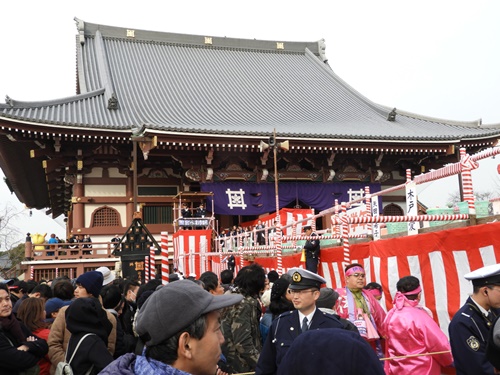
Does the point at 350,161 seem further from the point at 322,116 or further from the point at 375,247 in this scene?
the point at 375,247

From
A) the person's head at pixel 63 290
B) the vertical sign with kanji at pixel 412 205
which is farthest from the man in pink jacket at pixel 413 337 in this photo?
the person's head at pixel 63 290

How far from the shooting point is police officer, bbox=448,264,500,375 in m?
2.66

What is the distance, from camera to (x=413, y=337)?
3.62 metres

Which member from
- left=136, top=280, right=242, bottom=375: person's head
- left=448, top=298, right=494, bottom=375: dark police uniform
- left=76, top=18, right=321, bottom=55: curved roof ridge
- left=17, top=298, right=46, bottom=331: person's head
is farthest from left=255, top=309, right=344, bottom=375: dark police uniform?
left=76, top=18, right=321, bottom=55: curved roof ridge

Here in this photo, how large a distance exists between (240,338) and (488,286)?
1723 millimetres

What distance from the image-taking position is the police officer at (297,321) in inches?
117

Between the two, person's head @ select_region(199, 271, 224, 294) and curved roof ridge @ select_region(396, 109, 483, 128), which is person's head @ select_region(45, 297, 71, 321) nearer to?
person's head @ select_region(199, 271, 224, 294)

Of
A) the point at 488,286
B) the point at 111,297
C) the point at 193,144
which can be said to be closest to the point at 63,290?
the point at 111,297

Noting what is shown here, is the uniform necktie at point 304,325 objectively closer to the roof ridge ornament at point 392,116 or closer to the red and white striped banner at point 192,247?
the red and white striped banner at point 192,247

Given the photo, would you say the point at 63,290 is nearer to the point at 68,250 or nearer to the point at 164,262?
the point at 164,262

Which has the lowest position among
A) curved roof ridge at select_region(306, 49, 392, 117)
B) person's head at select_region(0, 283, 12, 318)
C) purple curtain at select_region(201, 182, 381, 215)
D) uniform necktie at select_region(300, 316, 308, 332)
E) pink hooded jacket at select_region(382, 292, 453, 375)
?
pink hooded jacket at select_region(382, 292, 453, 375)

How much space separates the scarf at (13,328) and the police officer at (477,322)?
2.87m

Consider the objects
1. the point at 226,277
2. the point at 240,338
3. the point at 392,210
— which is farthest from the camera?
the point at 392,210

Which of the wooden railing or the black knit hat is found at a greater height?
the wooden railing
